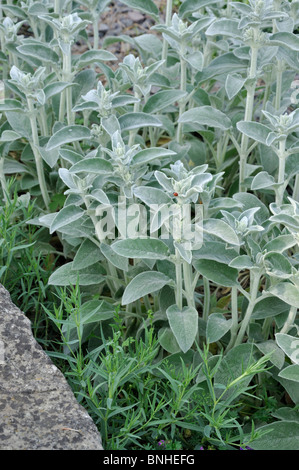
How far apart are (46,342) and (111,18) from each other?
2684 mm

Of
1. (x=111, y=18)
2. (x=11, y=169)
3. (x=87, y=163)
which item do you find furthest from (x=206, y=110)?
(x=111, y=18)

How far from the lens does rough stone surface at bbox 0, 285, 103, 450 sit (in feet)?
4.88

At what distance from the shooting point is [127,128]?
2.20 m

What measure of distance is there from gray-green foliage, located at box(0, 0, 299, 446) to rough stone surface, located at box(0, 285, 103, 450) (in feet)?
0.80

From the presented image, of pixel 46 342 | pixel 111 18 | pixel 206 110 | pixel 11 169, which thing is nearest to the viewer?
pixel 46 342

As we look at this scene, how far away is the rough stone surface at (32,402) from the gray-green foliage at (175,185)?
0.24m

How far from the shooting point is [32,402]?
5.20 ft

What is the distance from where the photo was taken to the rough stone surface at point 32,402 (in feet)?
4.88

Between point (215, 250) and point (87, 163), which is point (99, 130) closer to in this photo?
point (87, 163)

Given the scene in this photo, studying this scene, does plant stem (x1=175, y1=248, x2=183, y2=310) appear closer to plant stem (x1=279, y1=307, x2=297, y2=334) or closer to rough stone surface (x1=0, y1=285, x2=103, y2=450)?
plant stem (x1=279, y1=307, x2=297, y2=334)

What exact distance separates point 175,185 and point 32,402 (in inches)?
28.5

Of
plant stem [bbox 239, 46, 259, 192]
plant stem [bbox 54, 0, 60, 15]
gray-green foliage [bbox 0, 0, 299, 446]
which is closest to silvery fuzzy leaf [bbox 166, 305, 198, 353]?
gray-green foliage [bbox 0, 0, 299, 446]

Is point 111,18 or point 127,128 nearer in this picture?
point 127,128

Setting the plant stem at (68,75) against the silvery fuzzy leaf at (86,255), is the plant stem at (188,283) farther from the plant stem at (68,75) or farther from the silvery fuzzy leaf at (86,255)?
the plant stem at (68,75)
